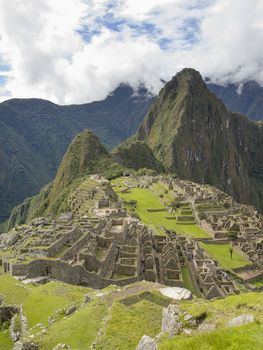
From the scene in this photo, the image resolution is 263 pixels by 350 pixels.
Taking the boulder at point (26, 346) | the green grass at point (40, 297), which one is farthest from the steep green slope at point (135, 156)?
the boulder at point (26, 346)

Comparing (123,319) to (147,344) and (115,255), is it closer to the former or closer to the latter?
(147,344)

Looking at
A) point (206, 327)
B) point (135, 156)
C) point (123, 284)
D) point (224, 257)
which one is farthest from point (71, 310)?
point (135, 156)

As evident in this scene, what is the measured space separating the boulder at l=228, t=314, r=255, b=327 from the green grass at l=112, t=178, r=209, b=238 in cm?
4361

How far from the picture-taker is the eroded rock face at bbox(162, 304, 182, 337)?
10.8 metres

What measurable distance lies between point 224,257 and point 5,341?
151 ft

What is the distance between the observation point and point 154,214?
79.8 m

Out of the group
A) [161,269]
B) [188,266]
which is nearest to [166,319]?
[161,269]

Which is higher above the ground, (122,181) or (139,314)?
(122,181)

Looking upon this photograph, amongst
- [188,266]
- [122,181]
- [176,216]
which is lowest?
[188,266]

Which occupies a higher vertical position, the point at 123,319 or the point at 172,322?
the point at 172,322

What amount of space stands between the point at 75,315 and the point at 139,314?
2554 mm

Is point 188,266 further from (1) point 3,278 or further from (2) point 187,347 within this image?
(2) point 187,347

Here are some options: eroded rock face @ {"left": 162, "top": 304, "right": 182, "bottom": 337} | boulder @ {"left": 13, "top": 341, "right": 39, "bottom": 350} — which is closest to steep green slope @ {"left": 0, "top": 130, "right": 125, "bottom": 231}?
boulder @ {"left": 13, "top": 341, "right": 39, "bottom": 350}

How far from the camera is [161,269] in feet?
115
